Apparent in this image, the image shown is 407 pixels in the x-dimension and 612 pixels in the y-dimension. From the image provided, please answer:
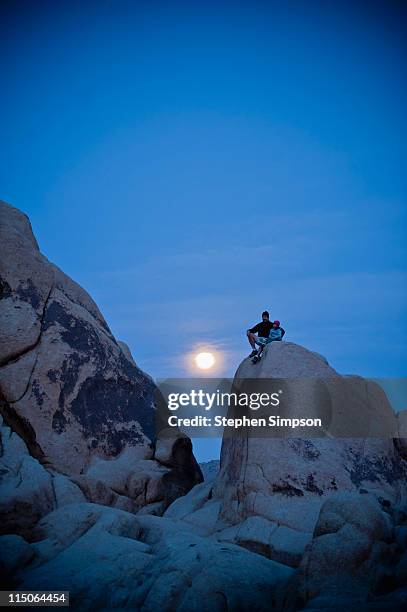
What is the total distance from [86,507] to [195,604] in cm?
471

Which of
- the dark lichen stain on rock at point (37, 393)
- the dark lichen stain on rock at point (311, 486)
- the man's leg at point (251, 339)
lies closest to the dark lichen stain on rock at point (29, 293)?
the dark lichen stain on rock at point (37, 393)

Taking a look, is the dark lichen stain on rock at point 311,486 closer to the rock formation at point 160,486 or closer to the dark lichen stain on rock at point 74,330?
the rock formation at point 160,486

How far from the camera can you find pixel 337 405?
1731cm

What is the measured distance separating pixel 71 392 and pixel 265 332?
6302mm

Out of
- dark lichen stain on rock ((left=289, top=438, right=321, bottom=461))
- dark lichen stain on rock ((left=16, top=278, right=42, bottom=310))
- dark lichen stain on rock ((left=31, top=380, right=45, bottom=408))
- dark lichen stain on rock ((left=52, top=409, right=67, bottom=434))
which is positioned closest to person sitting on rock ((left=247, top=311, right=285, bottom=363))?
dark lichen stain on rock ((left=289, top=438, right=321, bottom=461))

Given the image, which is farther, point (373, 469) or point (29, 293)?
point (29, 293)

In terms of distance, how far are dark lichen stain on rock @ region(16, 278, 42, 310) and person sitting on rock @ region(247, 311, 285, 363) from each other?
6.66 meters

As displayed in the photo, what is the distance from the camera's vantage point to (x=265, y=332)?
1973 cm

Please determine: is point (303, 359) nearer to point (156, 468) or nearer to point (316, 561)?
point (156, 468)

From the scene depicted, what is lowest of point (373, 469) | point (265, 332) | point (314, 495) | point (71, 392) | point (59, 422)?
point (314, 495)

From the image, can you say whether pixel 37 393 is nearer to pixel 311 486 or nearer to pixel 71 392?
pixel 71 392

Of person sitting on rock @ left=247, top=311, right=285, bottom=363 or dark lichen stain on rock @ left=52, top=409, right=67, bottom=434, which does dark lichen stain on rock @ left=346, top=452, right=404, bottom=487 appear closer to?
person sitting on rock @ left=247, top=311, right=285, bottom=363

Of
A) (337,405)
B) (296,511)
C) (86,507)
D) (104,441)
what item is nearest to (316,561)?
(296,511)

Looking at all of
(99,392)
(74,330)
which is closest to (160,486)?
(99,392)
